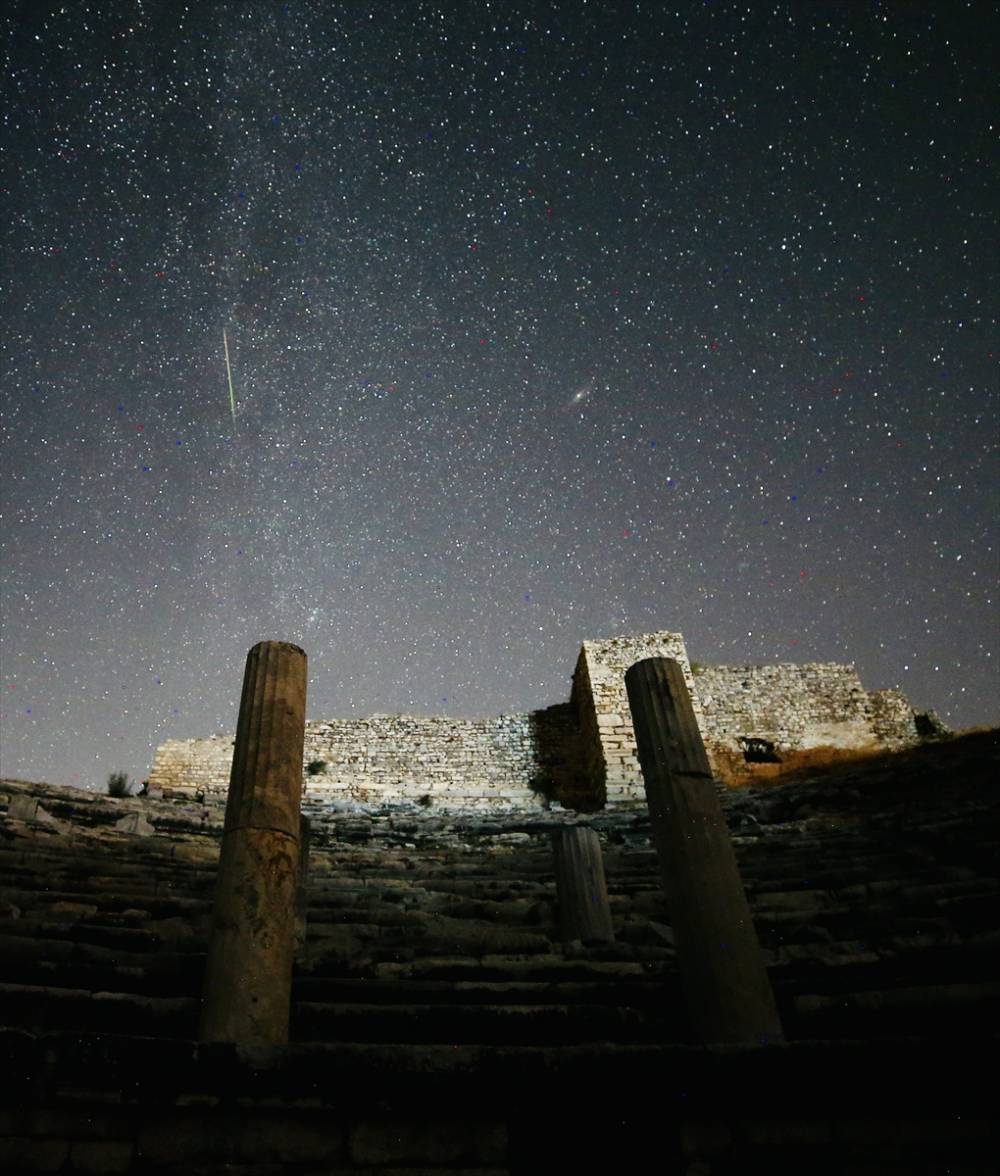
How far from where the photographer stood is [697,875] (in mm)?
4785

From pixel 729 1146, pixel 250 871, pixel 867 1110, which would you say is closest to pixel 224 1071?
pixel 250 871

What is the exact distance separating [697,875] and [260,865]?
2833 millimetres

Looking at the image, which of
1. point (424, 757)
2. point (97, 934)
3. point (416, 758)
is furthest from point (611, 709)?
point (97, 934)

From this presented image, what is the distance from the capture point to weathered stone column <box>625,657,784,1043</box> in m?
4.20

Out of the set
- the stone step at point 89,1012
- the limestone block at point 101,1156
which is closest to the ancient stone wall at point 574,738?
the stone step at point 89,1012

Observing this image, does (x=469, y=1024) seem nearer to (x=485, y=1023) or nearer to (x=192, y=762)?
(x=485, y=1023)

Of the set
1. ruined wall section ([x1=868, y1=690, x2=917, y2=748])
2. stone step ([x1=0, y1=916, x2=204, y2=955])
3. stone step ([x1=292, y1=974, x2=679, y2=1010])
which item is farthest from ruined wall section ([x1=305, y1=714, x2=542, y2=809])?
stone step ([x1=292, y1=974, x2=679, y2=1010])

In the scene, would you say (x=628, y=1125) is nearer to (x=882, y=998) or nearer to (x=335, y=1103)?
(x=335, y=1103)

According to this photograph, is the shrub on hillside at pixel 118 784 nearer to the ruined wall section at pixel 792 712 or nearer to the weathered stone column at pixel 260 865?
the weathered stone column at pixel 260 865

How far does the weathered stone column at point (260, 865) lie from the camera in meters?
3.99

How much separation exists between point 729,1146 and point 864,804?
8531 millimetres

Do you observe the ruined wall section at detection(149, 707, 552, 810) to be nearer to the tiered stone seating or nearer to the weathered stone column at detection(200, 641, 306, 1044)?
the tiered stone seating

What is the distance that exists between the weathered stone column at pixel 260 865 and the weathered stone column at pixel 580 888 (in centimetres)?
241

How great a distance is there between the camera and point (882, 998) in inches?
163
